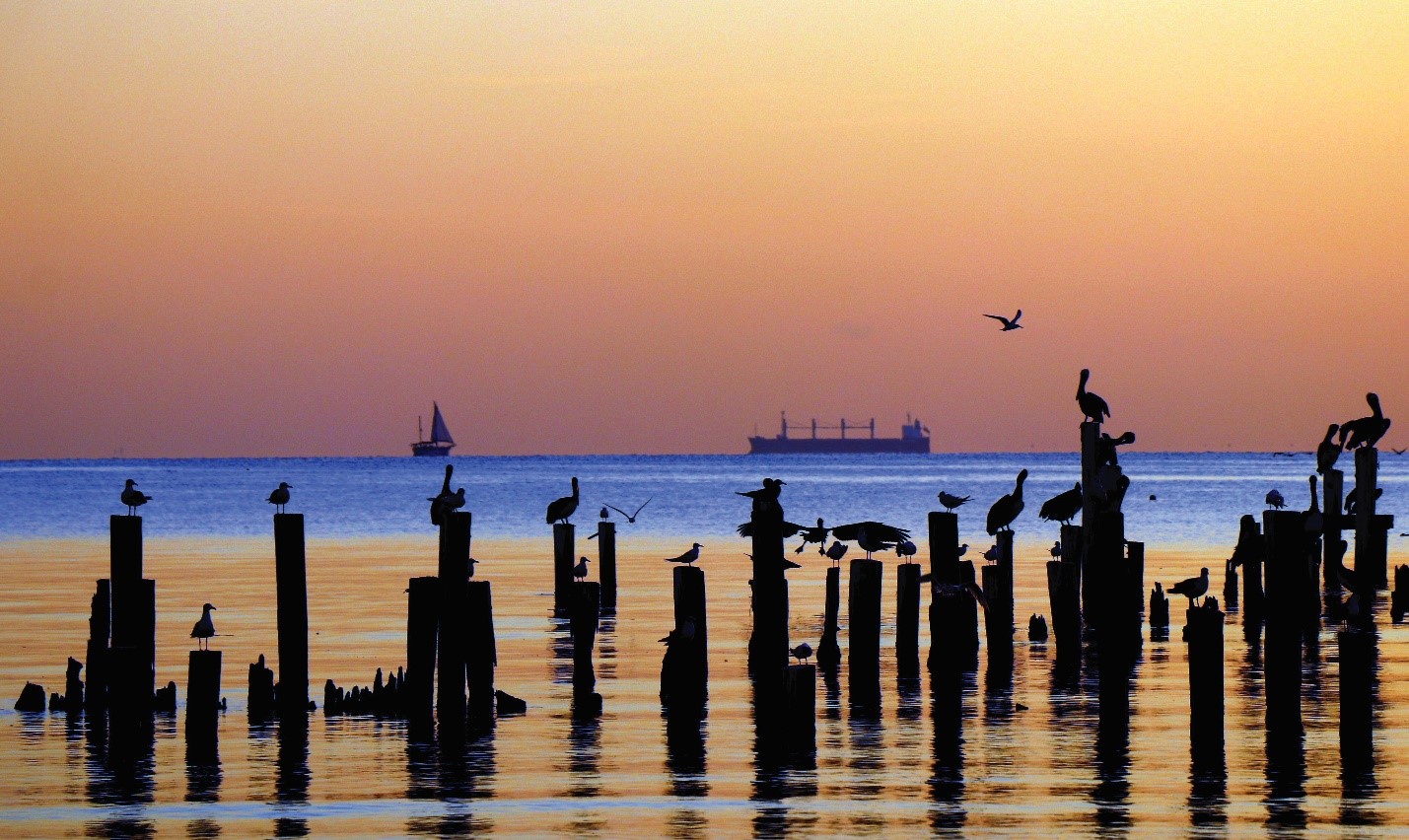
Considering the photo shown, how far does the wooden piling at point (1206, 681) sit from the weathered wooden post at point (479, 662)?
237 inches

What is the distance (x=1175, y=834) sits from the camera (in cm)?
1420

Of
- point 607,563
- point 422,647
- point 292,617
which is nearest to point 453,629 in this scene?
point 422,647

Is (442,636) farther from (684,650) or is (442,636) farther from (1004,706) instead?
(1004,706)

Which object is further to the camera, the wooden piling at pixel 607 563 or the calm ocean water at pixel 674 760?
the wooden piling at pixel 607 563

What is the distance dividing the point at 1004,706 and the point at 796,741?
3420mm

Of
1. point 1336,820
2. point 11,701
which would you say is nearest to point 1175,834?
point 1336,820

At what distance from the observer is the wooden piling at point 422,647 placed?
18656 millimetres

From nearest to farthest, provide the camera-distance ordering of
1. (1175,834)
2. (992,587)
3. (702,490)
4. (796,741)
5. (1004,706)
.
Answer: (1175,834) → (796,741) → (1004,706) → (992,587) → (702,490)

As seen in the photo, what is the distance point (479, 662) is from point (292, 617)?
1.94 meters

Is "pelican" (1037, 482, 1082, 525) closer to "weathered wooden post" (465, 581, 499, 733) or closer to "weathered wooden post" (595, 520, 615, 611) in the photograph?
"weathered wooden post" (595, 520, 615, 611)

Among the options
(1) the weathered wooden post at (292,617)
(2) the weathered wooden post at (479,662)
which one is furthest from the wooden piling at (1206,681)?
(1) the weathered wooden post at (292,617)

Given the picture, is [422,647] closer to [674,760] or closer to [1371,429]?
[674,760]

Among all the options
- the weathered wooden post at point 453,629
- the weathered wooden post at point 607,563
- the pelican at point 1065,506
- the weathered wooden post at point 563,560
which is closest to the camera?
the weathered wooden post at point 453,629

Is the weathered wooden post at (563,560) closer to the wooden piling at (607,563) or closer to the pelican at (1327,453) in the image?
the wooden piling at (607,563)
